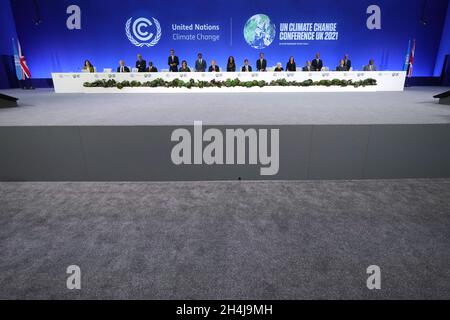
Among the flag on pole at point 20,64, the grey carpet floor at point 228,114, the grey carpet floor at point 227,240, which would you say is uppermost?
the flag on pole at point 20,64

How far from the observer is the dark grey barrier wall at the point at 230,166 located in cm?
274

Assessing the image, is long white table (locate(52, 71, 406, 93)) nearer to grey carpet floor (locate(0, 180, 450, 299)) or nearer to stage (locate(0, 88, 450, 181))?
stage (locate(0, 88, 450, 181))

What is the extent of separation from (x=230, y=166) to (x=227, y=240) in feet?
3.97

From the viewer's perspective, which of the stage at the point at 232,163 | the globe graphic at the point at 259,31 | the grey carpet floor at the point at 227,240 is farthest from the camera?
the globe graphic at the point at 259,31

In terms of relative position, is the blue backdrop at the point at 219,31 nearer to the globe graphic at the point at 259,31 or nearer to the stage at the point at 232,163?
the globe graphic at the point at 259,31

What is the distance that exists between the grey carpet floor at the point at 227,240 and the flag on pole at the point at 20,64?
31.3 feet

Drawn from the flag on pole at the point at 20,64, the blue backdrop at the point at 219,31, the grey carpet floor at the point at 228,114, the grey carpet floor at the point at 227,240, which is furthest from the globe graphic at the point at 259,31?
the grey carpet floor at the point at 227,240

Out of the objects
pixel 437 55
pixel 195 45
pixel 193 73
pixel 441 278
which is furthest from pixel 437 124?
pixel 437 55

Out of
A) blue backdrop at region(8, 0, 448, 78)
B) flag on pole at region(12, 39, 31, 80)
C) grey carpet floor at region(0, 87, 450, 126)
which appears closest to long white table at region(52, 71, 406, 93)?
flag on pole at region(12, 39, 31, 80)

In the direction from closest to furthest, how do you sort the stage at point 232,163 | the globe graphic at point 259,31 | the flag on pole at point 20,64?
the stage at point 232,163 < the flag on pole at point 20,64 < the globe graphic at point 259,31

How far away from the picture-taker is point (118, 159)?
2.78 m

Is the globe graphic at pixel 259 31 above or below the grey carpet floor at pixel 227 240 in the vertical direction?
above

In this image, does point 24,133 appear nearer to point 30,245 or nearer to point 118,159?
point 118,159

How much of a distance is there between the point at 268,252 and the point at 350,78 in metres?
7.76
